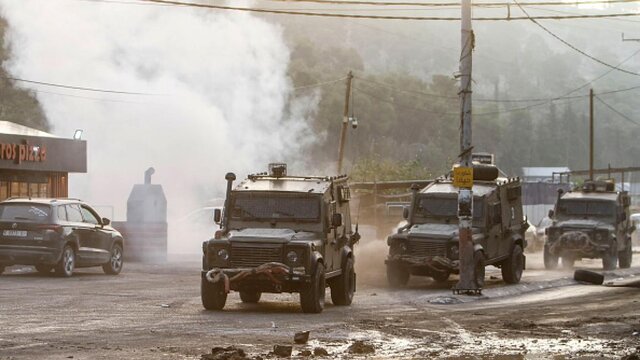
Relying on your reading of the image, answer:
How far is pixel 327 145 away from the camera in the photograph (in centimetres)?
10044

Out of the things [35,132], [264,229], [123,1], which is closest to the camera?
[264,229]

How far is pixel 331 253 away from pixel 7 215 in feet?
30.8

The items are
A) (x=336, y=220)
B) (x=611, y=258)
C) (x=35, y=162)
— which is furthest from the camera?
(x=35, y=162)

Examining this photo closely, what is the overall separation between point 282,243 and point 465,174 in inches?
234

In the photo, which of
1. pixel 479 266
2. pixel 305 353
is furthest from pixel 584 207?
pixel 305 353

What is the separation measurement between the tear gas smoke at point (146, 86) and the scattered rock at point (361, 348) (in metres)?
28.6

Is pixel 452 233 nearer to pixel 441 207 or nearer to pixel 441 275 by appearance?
pixel 441 275

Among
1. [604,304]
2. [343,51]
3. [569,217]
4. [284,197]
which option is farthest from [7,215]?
[343,51]

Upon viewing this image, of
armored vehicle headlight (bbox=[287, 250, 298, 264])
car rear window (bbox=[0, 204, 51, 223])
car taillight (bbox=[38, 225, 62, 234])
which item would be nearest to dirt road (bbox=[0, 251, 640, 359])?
armored vehicle headlight (bbox=[287, 250, 298, 264])

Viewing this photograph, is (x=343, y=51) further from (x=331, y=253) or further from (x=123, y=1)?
(x=331, y=253)

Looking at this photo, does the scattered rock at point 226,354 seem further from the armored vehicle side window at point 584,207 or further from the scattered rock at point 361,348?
the armored vehicle side window at point 584,207

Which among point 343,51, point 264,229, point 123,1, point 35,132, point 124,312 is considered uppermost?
point 343,51

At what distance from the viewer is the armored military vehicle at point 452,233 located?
25.6m

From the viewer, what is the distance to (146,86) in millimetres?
46812
